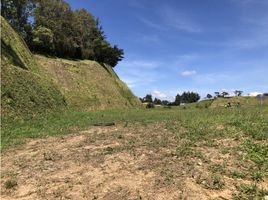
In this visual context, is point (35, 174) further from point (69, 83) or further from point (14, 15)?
point (14, 15)

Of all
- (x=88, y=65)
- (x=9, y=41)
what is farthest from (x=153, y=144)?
(x=88, y=65)

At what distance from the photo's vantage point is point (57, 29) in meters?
42.0

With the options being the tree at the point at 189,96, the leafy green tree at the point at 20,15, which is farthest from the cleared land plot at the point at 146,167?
the tree at the point at 189,96

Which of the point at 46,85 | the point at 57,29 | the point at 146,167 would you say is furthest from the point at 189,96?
the point at 146,167

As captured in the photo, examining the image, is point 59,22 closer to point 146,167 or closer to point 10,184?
point 10,184

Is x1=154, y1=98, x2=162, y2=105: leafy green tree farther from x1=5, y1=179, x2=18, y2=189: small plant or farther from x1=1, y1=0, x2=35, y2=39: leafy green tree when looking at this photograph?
x1=5, y1=179, x2=18, y2=189: small plant

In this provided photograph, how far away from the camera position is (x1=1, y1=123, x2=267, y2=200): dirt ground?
18.1 feet

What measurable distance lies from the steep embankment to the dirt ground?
29.5ft

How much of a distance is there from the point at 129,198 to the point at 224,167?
221cm

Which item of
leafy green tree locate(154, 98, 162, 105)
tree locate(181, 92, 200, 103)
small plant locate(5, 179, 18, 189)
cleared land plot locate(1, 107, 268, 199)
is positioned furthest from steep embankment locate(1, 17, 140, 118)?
tree locate(181, 92, 200, 103)

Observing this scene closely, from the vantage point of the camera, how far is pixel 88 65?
4431 cm

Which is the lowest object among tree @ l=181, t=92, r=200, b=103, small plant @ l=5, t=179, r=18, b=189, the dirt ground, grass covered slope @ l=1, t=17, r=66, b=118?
small plant @ l=5, t=179, r=18, b=189

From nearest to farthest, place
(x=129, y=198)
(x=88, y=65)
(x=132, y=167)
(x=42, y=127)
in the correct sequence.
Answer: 1. (x=129, y=198)
2. (x=132, y=167)
3. (x=42, y=127)
4. (x=88, y=65)

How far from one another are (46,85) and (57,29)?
64.9ft
